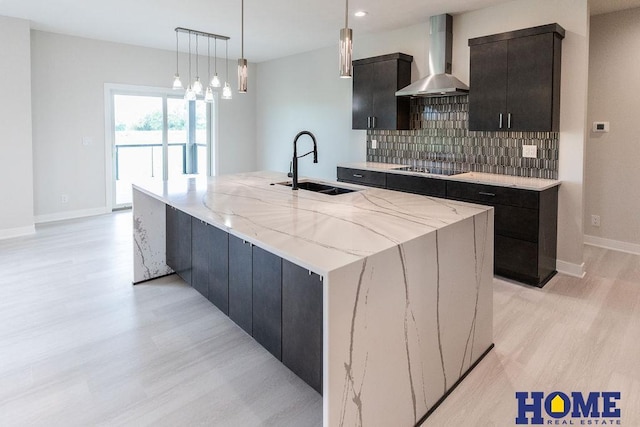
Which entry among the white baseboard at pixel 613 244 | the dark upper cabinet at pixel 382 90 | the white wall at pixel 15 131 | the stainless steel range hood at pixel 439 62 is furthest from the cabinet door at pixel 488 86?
the white wall at pixel 15 131

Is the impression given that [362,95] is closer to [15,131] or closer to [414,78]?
[414,78]

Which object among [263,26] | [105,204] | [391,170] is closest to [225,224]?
[391,170]

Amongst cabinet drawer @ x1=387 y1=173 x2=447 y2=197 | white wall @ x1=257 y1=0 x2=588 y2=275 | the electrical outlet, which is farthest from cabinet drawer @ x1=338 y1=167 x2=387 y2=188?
the electrical outlet

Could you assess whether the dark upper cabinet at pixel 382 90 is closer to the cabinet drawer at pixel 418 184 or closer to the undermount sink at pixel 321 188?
the cabinet drawer at pixel 418 184

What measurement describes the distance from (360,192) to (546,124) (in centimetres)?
191

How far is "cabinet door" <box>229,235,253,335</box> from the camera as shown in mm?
2262

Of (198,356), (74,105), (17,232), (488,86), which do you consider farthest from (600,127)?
(17,232)

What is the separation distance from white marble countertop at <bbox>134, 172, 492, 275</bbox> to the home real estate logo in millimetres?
978

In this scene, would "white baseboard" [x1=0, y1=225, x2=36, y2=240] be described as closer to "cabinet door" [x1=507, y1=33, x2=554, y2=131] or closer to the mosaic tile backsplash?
the mosaic tile backsplash

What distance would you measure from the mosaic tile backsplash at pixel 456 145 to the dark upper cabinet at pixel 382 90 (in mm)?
262

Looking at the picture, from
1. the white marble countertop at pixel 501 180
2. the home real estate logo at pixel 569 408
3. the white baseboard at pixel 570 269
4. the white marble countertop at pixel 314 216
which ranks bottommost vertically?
the home real estate logo at pixel 569 408

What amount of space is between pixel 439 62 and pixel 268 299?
350 centimetres

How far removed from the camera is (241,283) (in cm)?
234

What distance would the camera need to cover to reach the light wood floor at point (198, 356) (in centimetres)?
199
